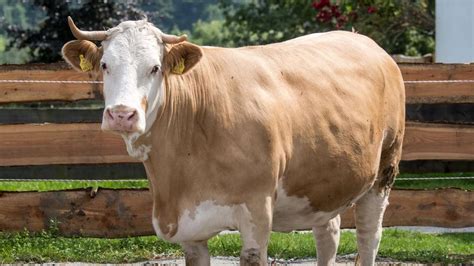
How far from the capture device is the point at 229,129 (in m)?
6.71

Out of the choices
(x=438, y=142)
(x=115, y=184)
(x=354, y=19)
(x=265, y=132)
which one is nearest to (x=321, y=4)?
(x=354, y=19)

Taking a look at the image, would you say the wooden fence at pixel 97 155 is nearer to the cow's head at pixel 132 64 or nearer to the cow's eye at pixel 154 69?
the cow's head at pixel 132 64

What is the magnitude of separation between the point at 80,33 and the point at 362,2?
41.2ft

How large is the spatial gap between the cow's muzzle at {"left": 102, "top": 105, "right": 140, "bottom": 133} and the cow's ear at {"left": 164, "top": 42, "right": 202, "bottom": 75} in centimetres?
52

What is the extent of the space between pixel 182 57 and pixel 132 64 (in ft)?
1.21

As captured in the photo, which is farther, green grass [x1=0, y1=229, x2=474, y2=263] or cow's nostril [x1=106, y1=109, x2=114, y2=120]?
green grass [x1=0, y1=229, x2=474, y2=263]

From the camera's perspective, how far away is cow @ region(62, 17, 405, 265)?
6.43 metres

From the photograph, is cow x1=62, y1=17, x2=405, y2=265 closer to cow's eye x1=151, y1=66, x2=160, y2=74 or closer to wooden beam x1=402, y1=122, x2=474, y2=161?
cow's eye x1=151, y1=66, x2=160, y2=74

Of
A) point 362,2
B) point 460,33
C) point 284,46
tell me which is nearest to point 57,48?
point 362,2

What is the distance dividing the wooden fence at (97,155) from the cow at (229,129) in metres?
2.78

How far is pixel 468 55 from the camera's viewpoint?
15.2 meters

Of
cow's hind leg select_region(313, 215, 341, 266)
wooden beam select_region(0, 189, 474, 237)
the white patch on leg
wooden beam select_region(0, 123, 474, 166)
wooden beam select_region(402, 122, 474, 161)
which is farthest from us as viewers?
wooden beam select_region(402, 122, 474, 161)

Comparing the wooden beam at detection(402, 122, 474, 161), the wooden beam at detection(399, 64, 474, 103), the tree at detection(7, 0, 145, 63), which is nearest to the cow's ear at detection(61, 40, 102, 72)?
the wooden beam at detection(402, 122, 474, 161)

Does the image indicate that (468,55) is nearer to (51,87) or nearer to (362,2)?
(362,2)
